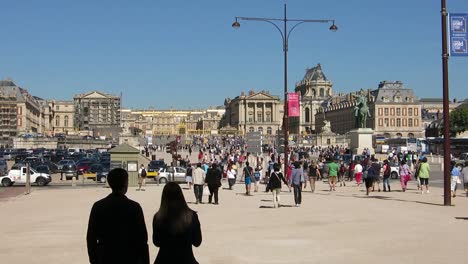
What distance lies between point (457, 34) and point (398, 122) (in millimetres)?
122878

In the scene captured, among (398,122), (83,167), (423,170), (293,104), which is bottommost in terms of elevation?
(83,167)

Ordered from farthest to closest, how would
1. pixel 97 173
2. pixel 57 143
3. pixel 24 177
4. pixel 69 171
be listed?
pixel 57 143 → pixel 69 171 → pixel 97 173 → pixel 24 177

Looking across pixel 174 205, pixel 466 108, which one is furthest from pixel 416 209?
pixel 466 108

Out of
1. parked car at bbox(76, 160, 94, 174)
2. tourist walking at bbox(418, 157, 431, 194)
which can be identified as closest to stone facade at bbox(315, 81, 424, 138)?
parked car at bbox(76, 160, 94, 174)

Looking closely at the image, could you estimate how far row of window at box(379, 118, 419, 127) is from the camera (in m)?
138

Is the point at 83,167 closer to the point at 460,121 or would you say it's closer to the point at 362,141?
the point at 362,141

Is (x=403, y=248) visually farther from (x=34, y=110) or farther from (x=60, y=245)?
(x=34, y=110)

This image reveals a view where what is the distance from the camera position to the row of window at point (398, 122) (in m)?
138

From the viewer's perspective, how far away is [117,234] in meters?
5.55

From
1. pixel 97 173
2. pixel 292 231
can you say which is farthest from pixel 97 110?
pixel 292 231

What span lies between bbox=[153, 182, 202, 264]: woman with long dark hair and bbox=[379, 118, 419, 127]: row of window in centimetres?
13633

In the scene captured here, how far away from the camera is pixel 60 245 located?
12.5m

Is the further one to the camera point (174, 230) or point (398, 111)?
point (398, 111)

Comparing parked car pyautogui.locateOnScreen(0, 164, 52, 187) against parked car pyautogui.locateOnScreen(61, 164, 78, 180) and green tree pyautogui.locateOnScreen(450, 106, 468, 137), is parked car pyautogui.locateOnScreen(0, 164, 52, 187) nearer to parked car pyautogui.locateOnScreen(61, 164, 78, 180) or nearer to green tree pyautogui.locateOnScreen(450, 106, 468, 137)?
parked car pyautogui.locateOnScreen(61, 164, 78, 180)
